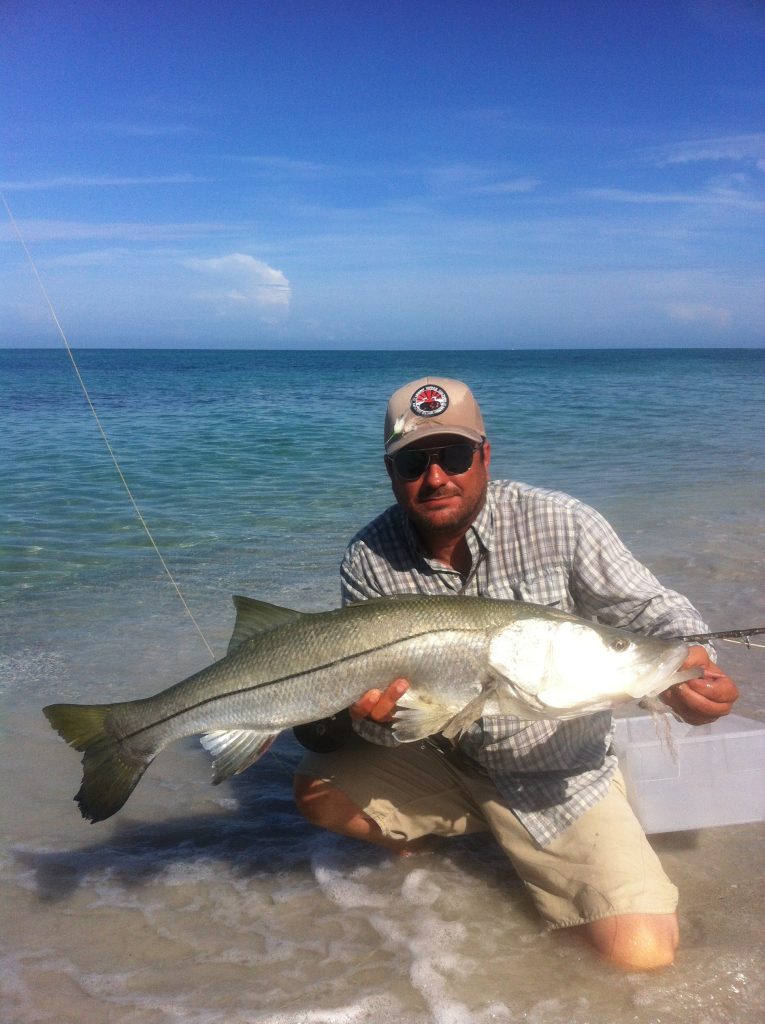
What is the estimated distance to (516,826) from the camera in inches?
133

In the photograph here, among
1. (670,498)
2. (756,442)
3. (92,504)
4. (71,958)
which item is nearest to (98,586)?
(92,504)

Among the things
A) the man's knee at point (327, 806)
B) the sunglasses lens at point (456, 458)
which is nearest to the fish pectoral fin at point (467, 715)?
the sunglasses lens at point (456, 458)

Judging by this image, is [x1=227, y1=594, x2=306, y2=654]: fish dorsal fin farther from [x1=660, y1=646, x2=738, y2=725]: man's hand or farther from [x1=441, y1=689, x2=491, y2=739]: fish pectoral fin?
[x1=660, y1=646, x2=738, y2=725]: man's hand

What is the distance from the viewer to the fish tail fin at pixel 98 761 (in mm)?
2990

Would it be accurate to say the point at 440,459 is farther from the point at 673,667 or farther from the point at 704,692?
the point at 704,692

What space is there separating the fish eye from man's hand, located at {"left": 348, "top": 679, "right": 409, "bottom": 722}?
71 cm

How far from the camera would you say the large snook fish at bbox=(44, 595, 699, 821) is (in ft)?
9.11

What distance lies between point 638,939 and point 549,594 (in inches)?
49.5

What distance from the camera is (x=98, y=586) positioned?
24.8 ft

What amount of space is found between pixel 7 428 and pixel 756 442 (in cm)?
1730

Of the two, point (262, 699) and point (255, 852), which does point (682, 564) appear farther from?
point (262, 699)

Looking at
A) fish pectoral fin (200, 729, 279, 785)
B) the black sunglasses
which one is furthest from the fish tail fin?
the black sunglasses

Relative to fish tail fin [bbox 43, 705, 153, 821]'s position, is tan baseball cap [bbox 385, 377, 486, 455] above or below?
above

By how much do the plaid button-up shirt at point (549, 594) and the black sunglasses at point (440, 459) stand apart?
24 cm
